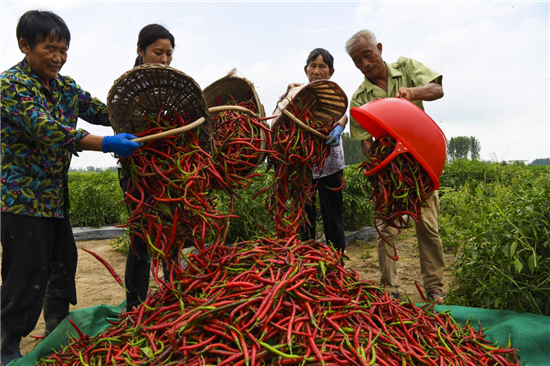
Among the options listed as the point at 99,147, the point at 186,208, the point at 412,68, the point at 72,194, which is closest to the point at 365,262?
the point at 412,68

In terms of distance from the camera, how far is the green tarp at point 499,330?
2.41m

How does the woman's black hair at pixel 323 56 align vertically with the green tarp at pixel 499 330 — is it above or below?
above

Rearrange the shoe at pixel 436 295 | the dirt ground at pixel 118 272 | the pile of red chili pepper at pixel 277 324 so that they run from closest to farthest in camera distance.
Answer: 1. the pile of red chili pepper at pixel 277 324
2. the shoe at pixel 436 295
3. the dirt ground at pixel 118 272

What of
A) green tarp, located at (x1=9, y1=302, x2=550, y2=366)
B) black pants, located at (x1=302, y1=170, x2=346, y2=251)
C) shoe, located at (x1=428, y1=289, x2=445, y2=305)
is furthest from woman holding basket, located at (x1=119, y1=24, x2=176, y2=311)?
shoe, located at (x1=428, y1=289, x2=445, y2=305)

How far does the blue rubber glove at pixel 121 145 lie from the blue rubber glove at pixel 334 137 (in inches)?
53.2

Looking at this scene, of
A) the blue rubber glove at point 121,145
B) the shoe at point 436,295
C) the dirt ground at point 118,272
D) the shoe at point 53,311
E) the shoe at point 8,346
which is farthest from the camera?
the dirt ground at point 118,272

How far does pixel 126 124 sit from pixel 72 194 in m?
7.77

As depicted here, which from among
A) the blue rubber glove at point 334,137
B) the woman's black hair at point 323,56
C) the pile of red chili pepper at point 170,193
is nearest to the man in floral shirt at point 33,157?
the pile of red chili pepper at point 170,193

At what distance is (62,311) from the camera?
295cm

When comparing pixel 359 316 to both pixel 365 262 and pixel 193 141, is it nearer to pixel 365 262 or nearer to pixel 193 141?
pixel 193 141

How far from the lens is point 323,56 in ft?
12.0

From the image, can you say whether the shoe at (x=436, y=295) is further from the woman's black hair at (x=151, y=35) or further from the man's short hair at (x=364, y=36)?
the woman's black hair at (x=151, y=35)

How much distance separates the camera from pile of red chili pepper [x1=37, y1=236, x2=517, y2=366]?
169 cm

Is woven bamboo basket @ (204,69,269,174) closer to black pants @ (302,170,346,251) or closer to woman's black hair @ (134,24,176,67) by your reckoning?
woman's black hair @ (134,24,176,67)
